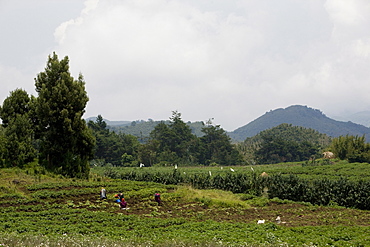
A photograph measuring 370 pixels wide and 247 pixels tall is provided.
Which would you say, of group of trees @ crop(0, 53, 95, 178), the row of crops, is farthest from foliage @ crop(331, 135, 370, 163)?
group of trees @ crop(0, 53, 95, 178)

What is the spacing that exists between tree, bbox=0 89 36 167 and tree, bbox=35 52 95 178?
1.09 metres

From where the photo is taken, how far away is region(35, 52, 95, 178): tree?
27047mm

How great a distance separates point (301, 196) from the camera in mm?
23281

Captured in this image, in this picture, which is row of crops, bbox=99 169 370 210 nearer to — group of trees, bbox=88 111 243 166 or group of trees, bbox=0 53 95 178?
group of trees, bbox=0 53 95 178

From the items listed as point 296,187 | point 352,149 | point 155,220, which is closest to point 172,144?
point 352,149

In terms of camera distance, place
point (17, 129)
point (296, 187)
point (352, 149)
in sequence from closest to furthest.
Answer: point (296, 187) → point (17, 129) → point (352, 149)

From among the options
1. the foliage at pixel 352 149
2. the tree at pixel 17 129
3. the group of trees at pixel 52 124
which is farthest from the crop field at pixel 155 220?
the foliage at pixel 352 149

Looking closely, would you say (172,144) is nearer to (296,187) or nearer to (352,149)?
(352,149)

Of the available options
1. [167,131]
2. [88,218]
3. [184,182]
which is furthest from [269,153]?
[88,218]

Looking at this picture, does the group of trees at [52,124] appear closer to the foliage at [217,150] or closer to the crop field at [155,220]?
the crop field at [155,220]

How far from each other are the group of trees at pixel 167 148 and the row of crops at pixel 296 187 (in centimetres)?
3854

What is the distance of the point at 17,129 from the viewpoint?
26.6 metres

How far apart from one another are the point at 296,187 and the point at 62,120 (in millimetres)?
19563

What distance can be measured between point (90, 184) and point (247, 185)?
12.4 metres
